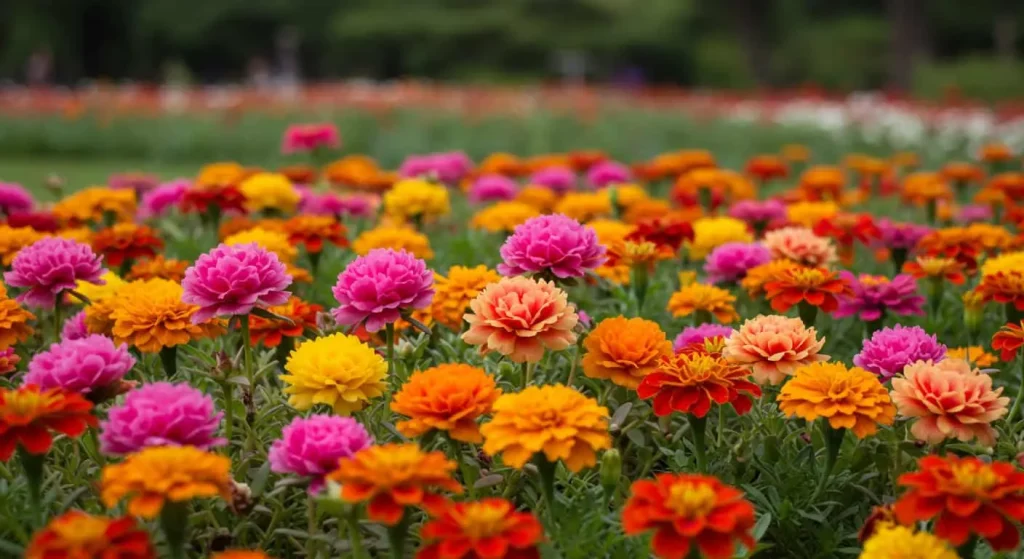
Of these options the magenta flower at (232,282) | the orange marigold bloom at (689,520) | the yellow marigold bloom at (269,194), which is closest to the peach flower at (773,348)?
the orange marigold bloom at (689,520)

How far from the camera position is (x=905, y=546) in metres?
1.44

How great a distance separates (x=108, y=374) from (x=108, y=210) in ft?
6.05

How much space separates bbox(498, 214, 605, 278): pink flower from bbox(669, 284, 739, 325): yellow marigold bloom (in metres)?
0.48

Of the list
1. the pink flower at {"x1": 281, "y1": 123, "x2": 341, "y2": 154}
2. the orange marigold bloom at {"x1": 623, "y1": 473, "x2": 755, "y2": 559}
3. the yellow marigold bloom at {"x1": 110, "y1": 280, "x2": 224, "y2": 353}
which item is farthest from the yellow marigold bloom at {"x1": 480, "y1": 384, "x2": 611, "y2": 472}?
the pink flower at {"x1": 281, "y1": 123, "x2": 341, "y2": 154}

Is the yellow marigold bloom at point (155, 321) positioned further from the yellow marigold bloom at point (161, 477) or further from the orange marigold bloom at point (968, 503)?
the orange marigold bloom at point (968, 503)

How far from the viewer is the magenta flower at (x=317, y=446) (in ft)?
5.06

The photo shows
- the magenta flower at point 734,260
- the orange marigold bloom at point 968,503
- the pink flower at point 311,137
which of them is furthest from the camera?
the pink flower at point 311,137

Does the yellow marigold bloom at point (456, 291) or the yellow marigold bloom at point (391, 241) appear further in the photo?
the yellow marigold bloom at point (391, 241)

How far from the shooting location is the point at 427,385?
1.67 meters

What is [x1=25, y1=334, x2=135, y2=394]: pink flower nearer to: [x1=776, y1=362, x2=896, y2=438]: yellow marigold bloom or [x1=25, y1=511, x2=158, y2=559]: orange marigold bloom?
[x1=25, y1=511, x2=158, y2=559]: orange marigold bloom

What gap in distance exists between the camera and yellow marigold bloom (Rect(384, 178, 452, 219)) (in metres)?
3.36

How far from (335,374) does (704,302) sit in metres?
1.10

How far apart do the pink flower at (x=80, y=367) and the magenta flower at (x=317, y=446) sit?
334mm

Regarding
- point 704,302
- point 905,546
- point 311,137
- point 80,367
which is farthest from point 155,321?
point 311,137
